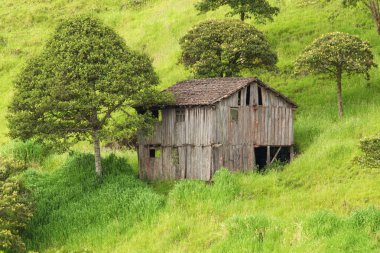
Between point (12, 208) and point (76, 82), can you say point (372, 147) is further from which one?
point (76, 82)

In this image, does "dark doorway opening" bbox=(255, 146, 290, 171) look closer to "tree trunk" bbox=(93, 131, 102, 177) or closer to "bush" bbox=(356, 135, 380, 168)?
"tree trunk" bbox=(93, 131, 102, 177)

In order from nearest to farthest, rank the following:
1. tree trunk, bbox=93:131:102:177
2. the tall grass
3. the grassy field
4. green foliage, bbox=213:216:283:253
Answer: green foliage, bbox=213:216:283:253 < the grassy field < the tall grass < tree trunk, bbox=93:131:102:177

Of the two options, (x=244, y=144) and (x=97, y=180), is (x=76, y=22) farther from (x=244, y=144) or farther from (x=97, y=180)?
(x=244, y=144)

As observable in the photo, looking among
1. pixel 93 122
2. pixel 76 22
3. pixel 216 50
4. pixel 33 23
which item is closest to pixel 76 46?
pixel 76 22

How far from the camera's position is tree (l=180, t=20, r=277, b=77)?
43.8 metres

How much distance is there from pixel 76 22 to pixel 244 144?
13361 mm

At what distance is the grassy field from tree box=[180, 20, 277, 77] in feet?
15.0

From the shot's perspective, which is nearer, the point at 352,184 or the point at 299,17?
the point at 352,184

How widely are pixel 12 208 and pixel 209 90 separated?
15.1 metres

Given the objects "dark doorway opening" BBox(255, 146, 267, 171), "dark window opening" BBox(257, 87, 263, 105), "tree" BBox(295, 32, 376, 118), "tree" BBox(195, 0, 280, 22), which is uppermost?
"tree" BBox(195, 0, 280, 22)

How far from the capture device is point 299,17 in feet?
188

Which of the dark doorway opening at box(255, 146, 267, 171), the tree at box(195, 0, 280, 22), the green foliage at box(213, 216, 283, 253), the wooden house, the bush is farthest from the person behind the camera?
the tree at box(195, 0, 280, 22)

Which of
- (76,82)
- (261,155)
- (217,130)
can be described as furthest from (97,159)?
(261,155)

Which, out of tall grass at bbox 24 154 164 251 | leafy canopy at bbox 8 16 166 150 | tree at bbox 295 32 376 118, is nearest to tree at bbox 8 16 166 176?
leafy canopy at bbox 8 16 166 150
